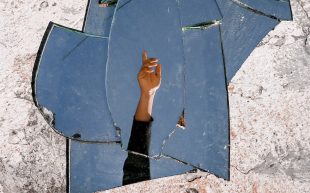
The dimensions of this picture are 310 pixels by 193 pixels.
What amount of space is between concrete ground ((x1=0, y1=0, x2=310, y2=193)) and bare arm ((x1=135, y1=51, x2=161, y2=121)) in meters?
0.37

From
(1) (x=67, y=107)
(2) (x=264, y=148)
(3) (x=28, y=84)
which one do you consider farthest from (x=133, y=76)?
(2) (x=264, y=148)

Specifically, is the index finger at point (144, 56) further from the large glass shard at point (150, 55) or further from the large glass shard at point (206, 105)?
the large glass shard at point (206, 105)

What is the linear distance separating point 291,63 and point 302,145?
0.47 metres

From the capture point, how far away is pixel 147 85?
80.9 inches

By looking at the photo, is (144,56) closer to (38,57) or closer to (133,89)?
(133,89)

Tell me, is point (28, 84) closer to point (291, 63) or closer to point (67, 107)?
point (67, 107)

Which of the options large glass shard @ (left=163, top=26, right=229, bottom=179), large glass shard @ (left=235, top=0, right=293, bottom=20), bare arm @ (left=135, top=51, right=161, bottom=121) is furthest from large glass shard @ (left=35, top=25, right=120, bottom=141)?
large glass shard @ (left=235, top=0, right=293, bottom=20)

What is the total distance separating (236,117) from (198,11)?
61 cm

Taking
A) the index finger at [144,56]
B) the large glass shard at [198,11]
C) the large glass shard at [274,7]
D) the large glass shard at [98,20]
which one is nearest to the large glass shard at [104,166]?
the index finger at [144,56]

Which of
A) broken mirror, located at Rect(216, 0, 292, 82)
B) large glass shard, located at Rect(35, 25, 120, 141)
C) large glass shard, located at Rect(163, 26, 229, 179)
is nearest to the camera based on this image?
large glass shard, located at Rect(35, 25, 120, 141)

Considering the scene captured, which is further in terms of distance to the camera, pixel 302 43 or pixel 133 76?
pixel 302 43

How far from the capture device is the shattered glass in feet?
6.74

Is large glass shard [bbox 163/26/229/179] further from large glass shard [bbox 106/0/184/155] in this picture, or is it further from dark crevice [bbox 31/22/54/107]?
dark crevice [bbox 31/22/54/107]

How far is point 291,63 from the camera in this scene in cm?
238
